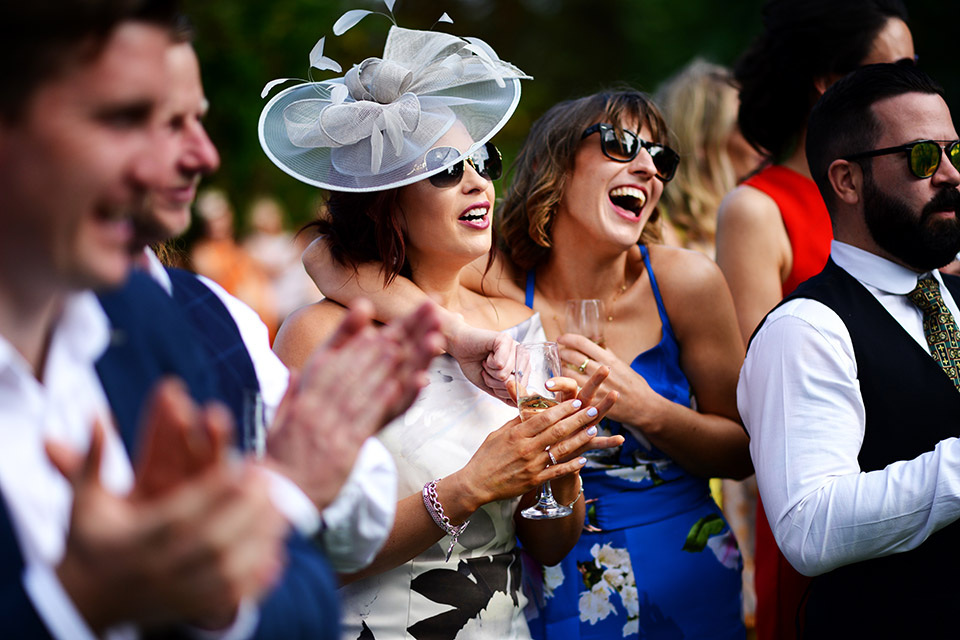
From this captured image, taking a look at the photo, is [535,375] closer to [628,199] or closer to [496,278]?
[496,278]

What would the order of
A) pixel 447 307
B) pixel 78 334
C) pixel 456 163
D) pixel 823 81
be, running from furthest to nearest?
pixel 823 81 → pixel 447 307 → pixel 456 163 → pixel 78 334

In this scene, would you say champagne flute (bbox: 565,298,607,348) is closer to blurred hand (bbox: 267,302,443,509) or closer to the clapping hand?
blurred hand (bbox: 267,302,443,509)

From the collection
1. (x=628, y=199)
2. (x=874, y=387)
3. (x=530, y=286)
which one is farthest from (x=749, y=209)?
(x=874, y=387)

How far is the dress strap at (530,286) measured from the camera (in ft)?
12.0

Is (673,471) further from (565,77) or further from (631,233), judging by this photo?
(565,77)

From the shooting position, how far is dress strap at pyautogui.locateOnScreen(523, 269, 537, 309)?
3660mm

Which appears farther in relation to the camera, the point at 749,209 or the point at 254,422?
the point at 749,209

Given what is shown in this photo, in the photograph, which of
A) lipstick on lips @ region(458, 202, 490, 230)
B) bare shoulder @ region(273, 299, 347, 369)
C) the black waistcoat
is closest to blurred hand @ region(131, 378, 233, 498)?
bare shoulder @ region(273, 299, 347, 369)

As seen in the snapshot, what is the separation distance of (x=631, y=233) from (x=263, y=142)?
138 centimetres

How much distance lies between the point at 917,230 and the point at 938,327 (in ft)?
1.02

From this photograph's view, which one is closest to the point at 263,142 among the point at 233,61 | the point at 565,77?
the point at 233,61

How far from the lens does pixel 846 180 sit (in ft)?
10.2

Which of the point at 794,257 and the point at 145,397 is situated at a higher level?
the point at 145,397

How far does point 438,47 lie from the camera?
3.21m
